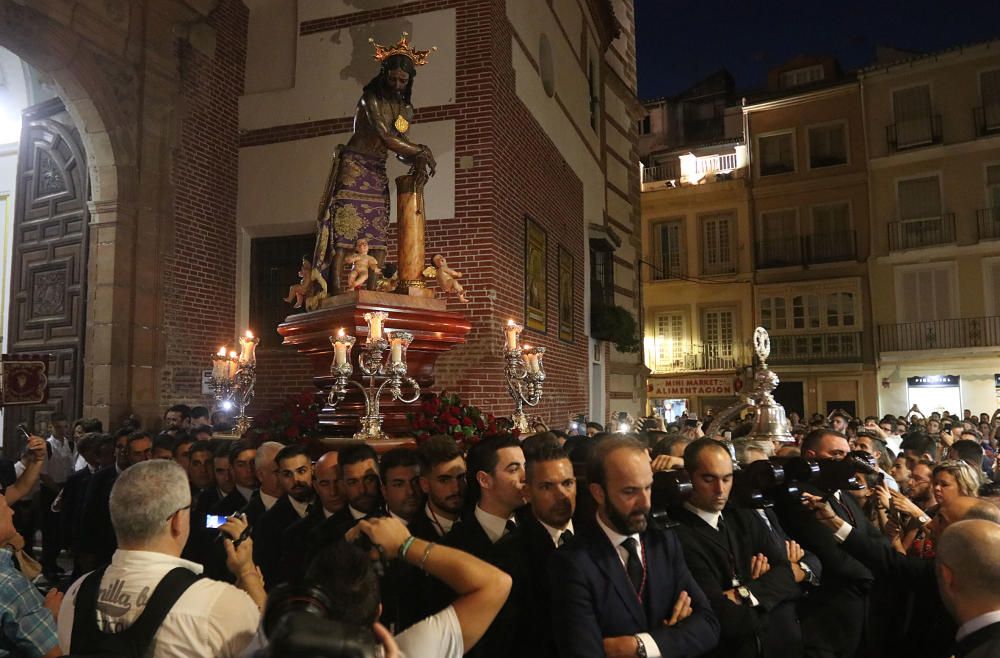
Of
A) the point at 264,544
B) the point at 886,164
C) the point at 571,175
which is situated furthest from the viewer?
the point at 886,164

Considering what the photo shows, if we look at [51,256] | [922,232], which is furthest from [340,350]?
[922,232]

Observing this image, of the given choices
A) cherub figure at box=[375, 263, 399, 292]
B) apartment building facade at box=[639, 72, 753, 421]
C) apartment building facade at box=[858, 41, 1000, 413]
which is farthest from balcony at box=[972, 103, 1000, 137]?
cherub figure at box=[375, 263, 399, 292]

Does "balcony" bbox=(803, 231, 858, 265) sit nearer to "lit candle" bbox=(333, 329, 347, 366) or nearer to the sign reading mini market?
the sign reading mini market

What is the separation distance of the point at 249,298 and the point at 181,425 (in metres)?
2.51

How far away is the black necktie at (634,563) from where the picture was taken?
270 centimetres

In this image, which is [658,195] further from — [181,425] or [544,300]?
[181,425]

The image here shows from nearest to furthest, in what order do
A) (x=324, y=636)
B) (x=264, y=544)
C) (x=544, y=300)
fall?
(x=324, y=636) < (x=264, y=544) < (x=544, y=300)

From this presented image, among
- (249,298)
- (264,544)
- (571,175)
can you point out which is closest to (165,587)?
(264,544)

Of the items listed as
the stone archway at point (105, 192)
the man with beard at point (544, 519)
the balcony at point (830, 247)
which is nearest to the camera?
the man with beard at point (544, 519)

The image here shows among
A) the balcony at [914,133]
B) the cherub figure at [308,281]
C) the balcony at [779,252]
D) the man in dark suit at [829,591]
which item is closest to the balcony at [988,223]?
the balcony at [914,133]

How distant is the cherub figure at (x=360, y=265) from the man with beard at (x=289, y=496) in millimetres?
2819

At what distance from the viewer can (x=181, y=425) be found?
8609mm

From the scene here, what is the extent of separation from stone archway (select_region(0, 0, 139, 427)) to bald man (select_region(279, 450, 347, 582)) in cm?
615

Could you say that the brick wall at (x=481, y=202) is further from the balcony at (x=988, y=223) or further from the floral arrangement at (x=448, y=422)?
the balcony at (x=988, y=223)
